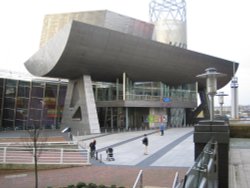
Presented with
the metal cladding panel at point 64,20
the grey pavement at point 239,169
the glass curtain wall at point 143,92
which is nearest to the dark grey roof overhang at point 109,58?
the glass curtain wall at point 143,92

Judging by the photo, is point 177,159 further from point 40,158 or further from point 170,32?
point 170,32

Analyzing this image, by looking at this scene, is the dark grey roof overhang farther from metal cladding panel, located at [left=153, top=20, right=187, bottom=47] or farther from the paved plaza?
the paved plaza

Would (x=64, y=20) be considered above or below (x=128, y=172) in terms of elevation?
above

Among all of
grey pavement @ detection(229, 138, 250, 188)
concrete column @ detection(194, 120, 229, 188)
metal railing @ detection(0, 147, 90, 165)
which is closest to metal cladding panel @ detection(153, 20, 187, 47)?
metal railing @ detection(0, 147, 90, 165)

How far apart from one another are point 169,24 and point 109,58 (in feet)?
98.5

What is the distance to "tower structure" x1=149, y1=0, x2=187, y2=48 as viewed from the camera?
6506 cm

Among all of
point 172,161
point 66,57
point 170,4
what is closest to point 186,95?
point 170,4

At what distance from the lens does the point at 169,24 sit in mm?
65125

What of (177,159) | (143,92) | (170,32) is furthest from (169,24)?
(177,159)

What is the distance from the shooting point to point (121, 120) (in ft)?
167

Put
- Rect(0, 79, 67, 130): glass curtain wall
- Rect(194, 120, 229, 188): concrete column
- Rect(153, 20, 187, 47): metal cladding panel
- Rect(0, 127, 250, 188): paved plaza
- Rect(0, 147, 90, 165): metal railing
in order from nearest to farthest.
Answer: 1. Rect(194, 120, 229, 188): concrete column
2. Rect(0, 127, 250, 188): paved plaza
3. Rect(0, 147, 90, 165): metal railing
4. Rect(0, 79, 67, 130): glass curtain wall
5. Rect(153, 20, 187, 47): metal cladding panel

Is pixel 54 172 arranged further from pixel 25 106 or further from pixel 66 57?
pixel 25 106

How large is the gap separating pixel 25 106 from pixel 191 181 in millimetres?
50510

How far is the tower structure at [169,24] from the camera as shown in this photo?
2562 inches
